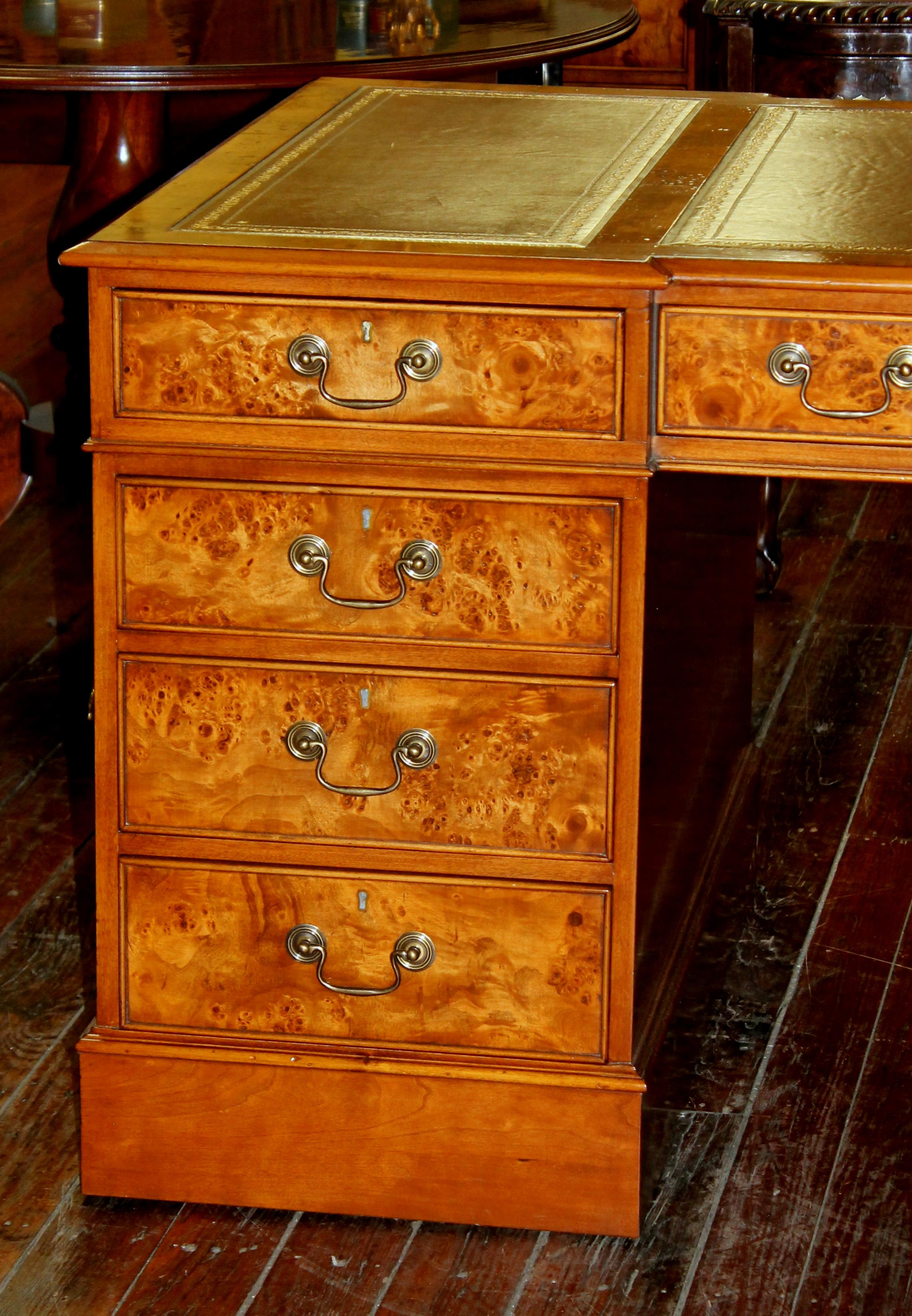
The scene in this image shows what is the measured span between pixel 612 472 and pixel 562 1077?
0.56 meters

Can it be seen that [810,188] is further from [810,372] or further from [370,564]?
[370,564]

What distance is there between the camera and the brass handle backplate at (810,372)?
150 cm

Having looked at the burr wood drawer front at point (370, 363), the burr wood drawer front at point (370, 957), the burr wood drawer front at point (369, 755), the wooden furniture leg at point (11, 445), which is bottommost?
the burr wood drawer front at point (370, 957)

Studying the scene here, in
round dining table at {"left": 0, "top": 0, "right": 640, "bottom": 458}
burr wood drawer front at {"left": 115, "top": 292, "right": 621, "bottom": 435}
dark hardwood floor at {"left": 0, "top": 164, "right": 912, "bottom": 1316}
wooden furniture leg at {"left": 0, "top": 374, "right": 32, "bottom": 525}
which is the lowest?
dark hardwood floor at {"left": 0, "top": 164, "right": 912, "bottom": 1316}

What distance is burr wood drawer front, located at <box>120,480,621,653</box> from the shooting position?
5.30 ft

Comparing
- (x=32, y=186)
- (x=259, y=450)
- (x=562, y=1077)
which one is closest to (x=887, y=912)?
(x=562, y=1077)

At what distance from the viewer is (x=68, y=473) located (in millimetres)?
2354

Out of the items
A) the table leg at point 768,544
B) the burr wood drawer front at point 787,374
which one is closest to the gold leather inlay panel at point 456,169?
the burr wood drawer front at point 787,374

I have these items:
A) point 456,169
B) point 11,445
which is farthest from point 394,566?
point 456,169

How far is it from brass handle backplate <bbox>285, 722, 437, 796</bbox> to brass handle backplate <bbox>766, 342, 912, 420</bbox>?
433mm

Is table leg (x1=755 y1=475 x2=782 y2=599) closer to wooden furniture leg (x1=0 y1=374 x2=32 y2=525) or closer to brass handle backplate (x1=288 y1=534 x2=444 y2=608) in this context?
brass handle backplate (x1=288 y1=534 x2=444 y2=608)

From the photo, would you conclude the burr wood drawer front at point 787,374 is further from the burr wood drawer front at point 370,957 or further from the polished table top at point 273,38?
the polished table top at point 273,38

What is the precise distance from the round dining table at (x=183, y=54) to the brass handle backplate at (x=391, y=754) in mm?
958

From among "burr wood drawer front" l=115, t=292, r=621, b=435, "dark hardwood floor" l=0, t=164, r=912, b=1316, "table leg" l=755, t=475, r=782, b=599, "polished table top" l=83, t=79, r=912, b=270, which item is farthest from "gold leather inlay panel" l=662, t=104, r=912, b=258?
"table leg" l=755, t=475, r=782, b=599
